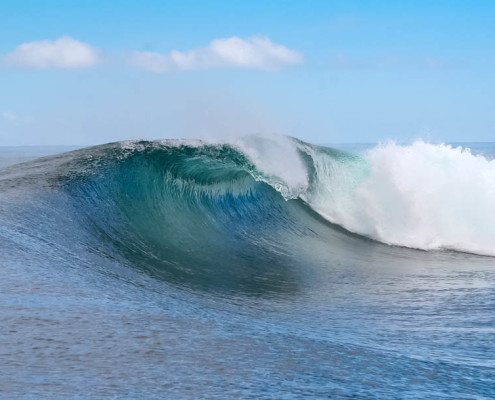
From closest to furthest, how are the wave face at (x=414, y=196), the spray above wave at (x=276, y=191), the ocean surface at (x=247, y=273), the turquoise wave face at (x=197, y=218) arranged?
1. the ocean surface at (x=247, y=273)
2. the turquoise wave face at (x=197, y=218)
3. the spray above wave at (x=276, y=191)
4. the wave face at (x=414, y=196)

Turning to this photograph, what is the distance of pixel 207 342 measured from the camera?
4.58 m

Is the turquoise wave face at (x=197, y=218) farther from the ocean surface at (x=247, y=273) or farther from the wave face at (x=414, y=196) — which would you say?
the wave face at (x=414, y=196)

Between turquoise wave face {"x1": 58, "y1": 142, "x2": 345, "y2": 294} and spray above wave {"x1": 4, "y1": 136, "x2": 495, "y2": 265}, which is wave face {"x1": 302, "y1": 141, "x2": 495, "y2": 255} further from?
turquoise wave face {"x1": 58, "y1": 142, "x2": 345, "y2": 294}

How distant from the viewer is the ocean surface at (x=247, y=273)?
4.00 meters

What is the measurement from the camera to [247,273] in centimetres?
859

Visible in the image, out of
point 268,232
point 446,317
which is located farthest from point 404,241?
point 446,317

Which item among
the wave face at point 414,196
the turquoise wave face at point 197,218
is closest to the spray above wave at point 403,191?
the wave face at point 414,196

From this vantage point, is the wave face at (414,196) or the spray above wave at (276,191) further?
the wave face at (414,196)

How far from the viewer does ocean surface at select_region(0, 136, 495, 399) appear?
4004 millimetres

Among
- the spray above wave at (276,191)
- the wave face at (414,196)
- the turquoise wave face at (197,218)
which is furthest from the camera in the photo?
the wave face at (414,196)

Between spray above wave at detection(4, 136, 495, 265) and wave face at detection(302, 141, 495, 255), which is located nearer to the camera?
spray above wave at detection(4, 136, 495, 265)

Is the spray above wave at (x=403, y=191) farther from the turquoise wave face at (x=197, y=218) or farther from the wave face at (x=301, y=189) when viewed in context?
the turquoise wave face at (x=197, y=218)

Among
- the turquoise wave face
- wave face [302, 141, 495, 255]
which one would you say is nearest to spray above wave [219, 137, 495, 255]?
wave face [302, 141, 495, 255]

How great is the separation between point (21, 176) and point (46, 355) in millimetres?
6885
